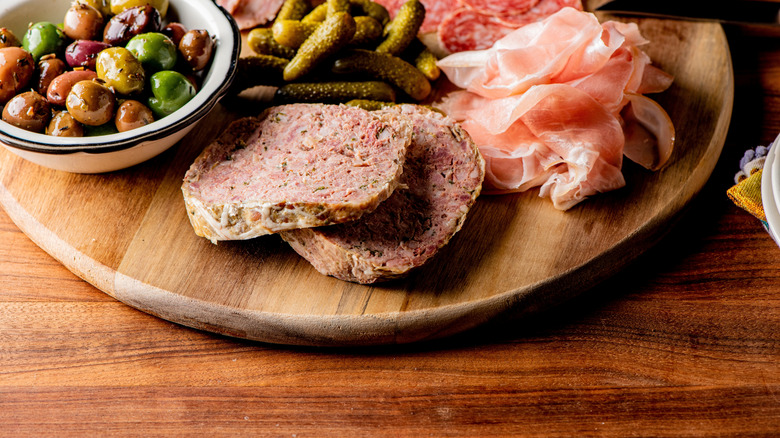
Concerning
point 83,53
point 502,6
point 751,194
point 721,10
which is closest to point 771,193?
point 751,194

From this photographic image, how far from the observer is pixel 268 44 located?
9.12 ft

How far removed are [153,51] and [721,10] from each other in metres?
2.35

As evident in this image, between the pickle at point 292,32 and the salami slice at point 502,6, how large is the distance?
76cm

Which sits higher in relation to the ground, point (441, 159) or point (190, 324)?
point (441, 159)

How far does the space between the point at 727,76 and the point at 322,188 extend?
5.74 feet

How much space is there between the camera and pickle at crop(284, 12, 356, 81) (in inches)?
102

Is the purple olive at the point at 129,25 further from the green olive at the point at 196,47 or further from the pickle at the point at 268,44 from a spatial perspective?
the pickle at the point at 268,44

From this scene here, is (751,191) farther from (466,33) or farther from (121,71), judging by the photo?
(121,71)

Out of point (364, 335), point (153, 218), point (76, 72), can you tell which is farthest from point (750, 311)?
point (76, 72)

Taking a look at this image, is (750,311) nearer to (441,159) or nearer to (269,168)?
(441,159)

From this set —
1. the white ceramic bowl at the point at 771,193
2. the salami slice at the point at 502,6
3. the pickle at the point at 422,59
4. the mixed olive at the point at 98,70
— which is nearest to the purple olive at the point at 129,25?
the mixed olive at the point at 98,70

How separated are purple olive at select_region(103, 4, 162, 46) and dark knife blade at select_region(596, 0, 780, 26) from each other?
2.03m

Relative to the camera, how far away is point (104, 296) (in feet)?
7.62

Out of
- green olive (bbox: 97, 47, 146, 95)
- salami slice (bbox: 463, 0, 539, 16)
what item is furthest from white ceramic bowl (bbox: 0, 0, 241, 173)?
salami slice (bbox: 463, 0, 539, 16)
